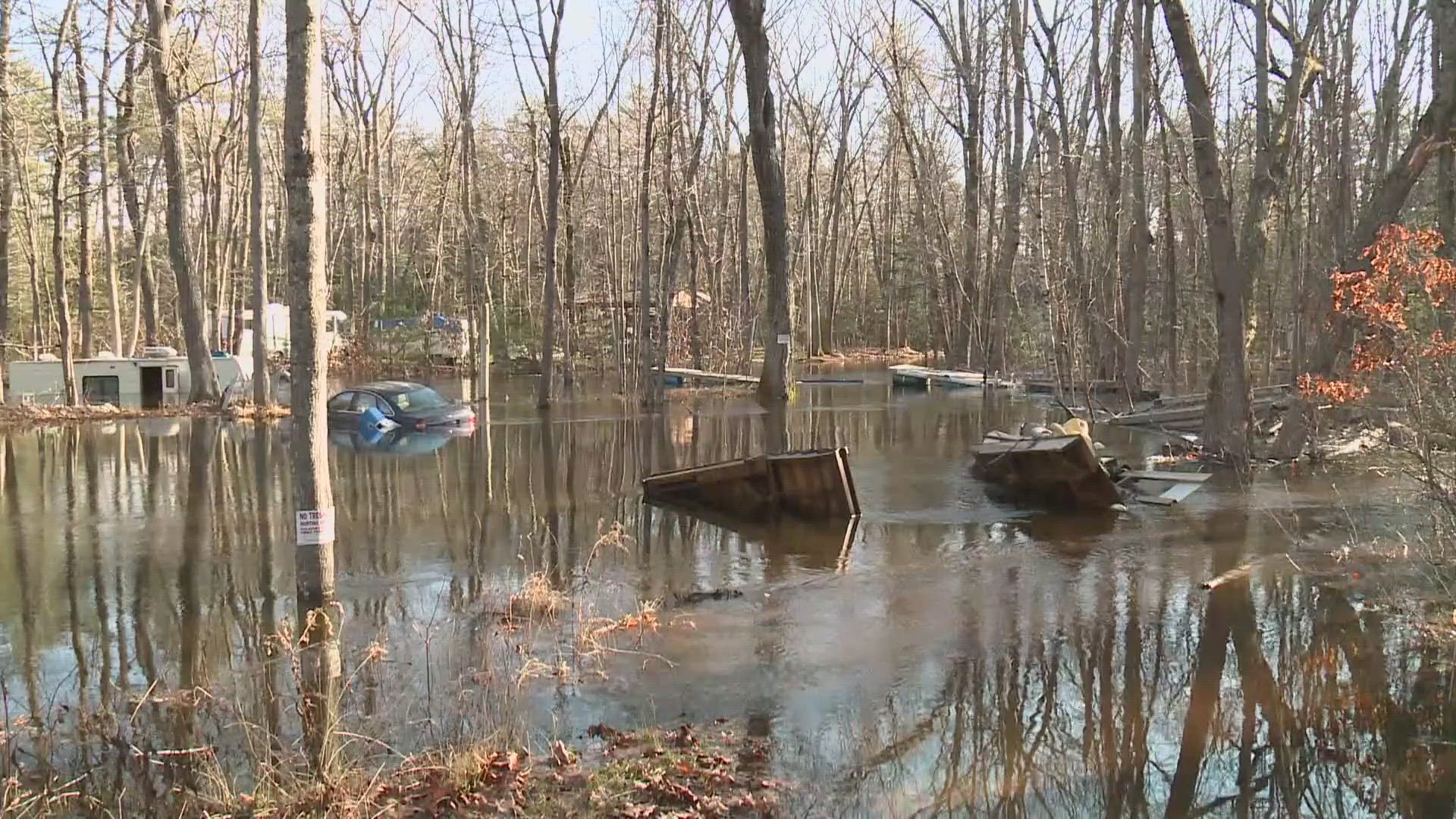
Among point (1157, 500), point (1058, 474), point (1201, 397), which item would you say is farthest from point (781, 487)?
point (1201, 397)

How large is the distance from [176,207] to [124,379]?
4.87 meters

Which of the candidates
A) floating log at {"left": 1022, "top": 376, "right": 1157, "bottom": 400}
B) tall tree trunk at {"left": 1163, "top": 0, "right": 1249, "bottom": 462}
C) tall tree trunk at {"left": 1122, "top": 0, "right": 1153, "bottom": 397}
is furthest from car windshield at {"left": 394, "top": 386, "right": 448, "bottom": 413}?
tall tree trunk at {"left": 1122, "top": 0, "right": 1153, "bottom": 397}

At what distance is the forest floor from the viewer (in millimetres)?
23484

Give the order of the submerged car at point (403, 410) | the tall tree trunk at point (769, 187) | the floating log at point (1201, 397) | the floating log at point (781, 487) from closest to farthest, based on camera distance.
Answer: the floating log at point (781, 487), the floating log at point (1201, 397), the submerged car at point (403, 410), the tall tree trunk at point (769, 187)

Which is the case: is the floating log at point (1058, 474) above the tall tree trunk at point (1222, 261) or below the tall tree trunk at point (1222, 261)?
below

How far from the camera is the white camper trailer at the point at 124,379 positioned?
26.4m

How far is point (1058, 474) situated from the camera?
526 inches

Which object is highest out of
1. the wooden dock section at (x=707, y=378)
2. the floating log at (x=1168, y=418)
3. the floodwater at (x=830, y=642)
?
the wooden dock section at (x=707, y=378)

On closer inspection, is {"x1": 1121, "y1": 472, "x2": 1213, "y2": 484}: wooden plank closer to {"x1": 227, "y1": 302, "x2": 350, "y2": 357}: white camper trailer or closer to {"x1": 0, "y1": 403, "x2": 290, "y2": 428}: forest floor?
{"x1": 0, "y1": 403, "x2": 290, "y2": 428}: forest floor

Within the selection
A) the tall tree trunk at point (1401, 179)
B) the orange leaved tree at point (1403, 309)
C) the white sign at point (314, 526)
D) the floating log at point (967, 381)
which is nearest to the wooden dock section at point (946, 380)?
the floating log at point (967, 381)

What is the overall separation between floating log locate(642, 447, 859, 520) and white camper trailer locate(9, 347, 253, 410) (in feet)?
57.9

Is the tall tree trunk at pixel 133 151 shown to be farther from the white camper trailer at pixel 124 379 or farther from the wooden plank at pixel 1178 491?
the wooden plank at pixel 1178 491

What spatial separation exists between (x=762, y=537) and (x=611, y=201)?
3507 centimetres

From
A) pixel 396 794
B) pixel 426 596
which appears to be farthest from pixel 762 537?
pixel 396 794
